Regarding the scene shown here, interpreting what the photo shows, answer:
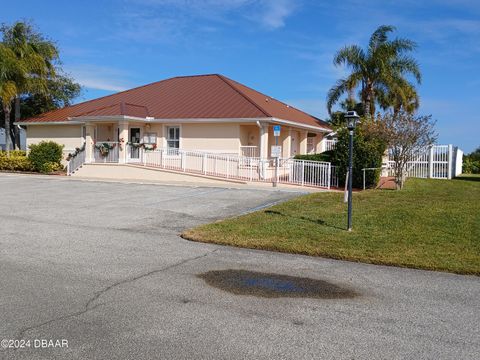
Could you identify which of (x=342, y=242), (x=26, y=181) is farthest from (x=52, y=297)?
(x=26, y=181)

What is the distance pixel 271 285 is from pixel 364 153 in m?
13.9

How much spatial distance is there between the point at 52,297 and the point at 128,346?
5.56 ft

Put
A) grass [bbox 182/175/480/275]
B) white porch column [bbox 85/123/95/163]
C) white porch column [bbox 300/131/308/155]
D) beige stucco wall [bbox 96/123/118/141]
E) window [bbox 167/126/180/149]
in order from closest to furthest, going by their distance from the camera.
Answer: grass [bbox 182/175/480/275], white porch column [bbox 85/123/95/163], window [bbox 167/126/180/149], beige stucco wall [bbox 96/123/118/141], white porch column [bbox 300/131/308/155]

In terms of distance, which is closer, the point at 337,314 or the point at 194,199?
the point at 337,314

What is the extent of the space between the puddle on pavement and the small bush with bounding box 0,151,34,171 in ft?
77.5

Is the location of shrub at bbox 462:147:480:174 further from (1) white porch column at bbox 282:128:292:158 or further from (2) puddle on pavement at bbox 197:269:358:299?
(2) puddle on pavement at bbox 197:269:358:299

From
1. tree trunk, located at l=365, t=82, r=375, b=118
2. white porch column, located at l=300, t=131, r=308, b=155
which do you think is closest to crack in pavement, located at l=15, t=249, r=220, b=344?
white porch column, located at l=300, t=131, r=308, b=155

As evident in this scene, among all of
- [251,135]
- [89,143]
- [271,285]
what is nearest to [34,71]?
[89,143]

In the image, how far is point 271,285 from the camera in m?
5.92

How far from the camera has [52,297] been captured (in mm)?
5273

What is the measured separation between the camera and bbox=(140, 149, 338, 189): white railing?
1978 centimetres

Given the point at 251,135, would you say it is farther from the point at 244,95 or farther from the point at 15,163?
the point at 15,163

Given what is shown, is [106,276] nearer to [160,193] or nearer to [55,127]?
[160,193]

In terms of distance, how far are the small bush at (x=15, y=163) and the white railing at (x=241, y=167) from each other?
7617 mm
